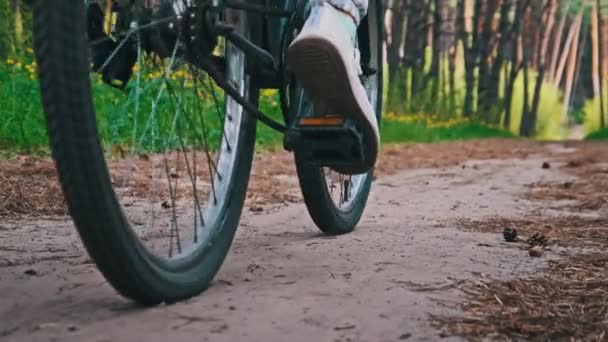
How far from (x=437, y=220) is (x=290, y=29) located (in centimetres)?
122

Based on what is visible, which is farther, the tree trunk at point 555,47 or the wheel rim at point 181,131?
the tree trunk at point 555,47

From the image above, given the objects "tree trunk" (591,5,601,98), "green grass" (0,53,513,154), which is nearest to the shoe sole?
"green grass" (0,53,513,154)

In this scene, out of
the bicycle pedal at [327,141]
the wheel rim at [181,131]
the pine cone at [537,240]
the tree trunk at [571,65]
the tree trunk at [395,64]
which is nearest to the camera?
the wheel rim at [181,131]

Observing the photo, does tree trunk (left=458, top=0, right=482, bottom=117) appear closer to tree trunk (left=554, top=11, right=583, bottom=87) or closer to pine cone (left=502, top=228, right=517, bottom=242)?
tree trunk (left=554, top=11, right=583, bottom=87)

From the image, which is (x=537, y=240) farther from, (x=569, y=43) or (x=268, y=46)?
(x=569, y=43)

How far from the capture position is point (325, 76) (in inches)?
79.7

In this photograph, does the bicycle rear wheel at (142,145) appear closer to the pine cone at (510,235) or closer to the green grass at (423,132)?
the pine cone at (510,235)

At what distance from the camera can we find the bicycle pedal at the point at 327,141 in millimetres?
2102

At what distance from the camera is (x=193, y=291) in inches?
70.3

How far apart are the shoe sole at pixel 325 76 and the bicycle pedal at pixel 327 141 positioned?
29 millimetres

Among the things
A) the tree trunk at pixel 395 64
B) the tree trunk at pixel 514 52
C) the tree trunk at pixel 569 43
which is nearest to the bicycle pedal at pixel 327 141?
the tree trunk at pixel 395 64

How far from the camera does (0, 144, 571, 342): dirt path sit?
1.55 meters

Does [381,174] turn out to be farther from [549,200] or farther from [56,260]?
[56,260]

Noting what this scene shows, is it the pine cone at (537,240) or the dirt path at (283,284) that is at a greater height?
the dirt path at (283,284)
